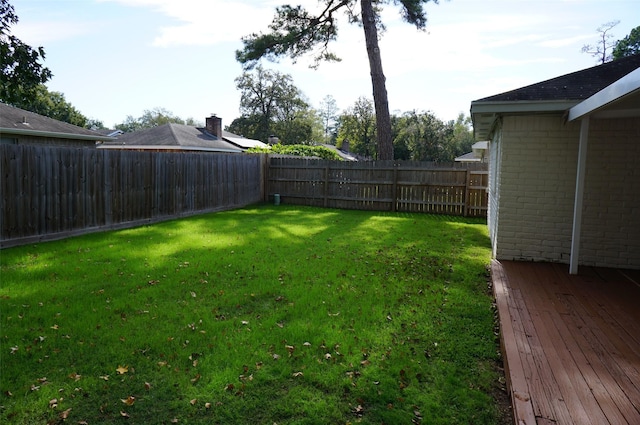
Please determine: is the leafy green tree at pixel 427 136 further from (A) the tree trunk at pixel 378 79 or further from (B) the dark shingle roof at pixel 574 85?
(B) the dark shingle roof at pixel 574 85

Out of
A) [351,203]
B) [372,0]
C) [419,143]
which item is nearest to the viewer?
[351,203]

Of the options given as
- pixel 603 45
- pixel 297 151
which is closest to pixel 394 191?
pixel 297 151

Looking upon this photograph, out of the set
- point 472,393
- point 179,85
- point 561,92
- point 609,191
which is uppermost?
point 179,85

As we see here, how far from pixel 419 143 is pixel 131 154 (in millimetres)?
29201

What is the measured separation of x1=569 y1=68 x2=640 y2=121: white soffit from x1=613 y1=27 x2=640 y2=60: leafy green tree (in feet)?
108

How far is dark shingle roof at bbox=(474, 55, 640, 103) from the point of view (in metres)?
5.14

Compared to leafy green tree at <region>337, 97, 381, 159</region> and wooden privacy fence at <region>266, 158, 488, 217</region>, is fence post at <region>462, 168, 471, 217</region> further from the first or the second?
leafy green tree at <region>337, 97, 381, 159</region>

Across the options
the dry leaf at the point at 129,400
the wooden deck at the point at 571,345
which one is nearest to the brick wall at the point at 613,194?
the wooden deck at the point at 571,345

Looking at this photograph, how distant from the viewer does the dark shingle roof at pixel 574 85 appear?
514 centimetres

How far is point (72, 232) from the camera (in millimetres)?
7484

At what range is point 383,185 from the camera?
13.0 m

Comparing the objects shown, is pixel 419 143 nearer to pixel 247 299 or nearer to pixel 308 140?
pixel 308 140

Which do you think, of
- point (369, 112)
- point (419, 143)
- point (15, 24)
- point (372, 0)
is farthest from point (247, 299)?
point (369, 112)

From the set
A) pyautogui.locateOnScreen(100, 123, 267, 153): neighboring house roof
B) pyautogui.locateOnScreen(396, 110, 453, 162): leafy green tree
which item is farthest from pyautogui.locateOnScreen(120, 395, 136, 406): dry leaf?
pyautogui.locateOnScreen(396, 110, 453, 162): leafy green tree
